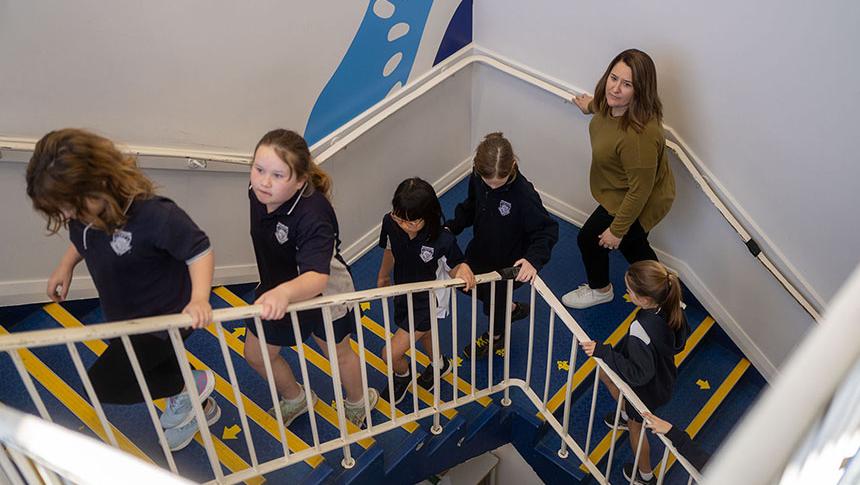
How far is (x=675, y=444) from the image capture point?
2.51 meters

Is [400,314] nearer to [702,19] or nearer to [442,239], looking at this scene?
[442,239]

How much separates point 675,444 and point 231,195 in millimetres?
2126

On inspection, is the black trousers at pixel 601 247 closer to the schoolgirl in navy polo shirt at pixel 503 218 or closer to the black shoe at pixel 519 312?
the black shoe at pixel 519 312

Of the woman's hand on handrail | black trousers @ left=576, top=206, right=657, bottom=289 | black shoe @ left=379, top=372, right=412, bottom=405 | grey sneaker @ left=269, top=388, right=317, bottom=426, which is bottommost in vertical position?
black shoe @ left=379, top=372, right=412, bottom=405

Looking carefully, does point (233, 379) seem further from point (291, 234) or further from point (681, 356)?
point (681, 356)

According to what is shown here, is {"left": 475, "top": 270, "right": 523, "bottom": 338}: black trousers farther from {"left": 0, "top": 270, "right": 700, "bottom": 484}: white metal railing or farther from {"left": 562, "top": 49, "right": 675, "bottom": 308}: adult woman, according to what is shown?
{"left": 562, "top": 49, "right": 675, "bottom": 308}: adult woman

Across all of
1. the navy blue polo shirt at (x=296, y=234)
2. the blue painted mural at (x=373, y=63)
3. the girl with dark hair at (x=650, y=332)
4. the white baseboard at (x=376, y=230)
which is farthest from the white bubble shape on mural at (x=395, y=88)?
the girl with dark hair at (x=650, y=332)

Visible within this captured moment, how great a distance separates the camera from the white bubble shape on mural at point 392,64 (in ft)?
12.1

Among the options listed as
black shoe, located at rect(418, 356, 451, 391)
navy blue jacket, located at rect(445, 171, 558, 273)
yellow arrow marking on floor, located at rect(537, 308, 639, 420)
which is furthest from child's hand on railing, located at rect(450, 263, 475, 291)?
yellow arrow marking on floor, located at rect(537, 308, 639, 420)

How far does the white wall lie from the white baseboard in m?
0.78

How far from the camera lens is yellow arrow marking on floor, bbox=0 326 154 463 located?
2.66 m

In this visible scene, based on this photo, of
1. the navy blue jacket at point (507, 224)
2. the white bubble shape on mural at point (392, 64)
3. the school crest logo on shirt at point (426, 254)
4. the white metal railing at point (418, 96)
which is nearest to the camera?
the school crest logo on shirt at point (426, 254)

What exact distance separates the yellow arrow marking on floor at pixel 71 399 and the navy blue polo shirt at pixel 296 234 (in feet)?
2.90

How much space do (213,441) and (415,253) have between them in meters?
1.05
